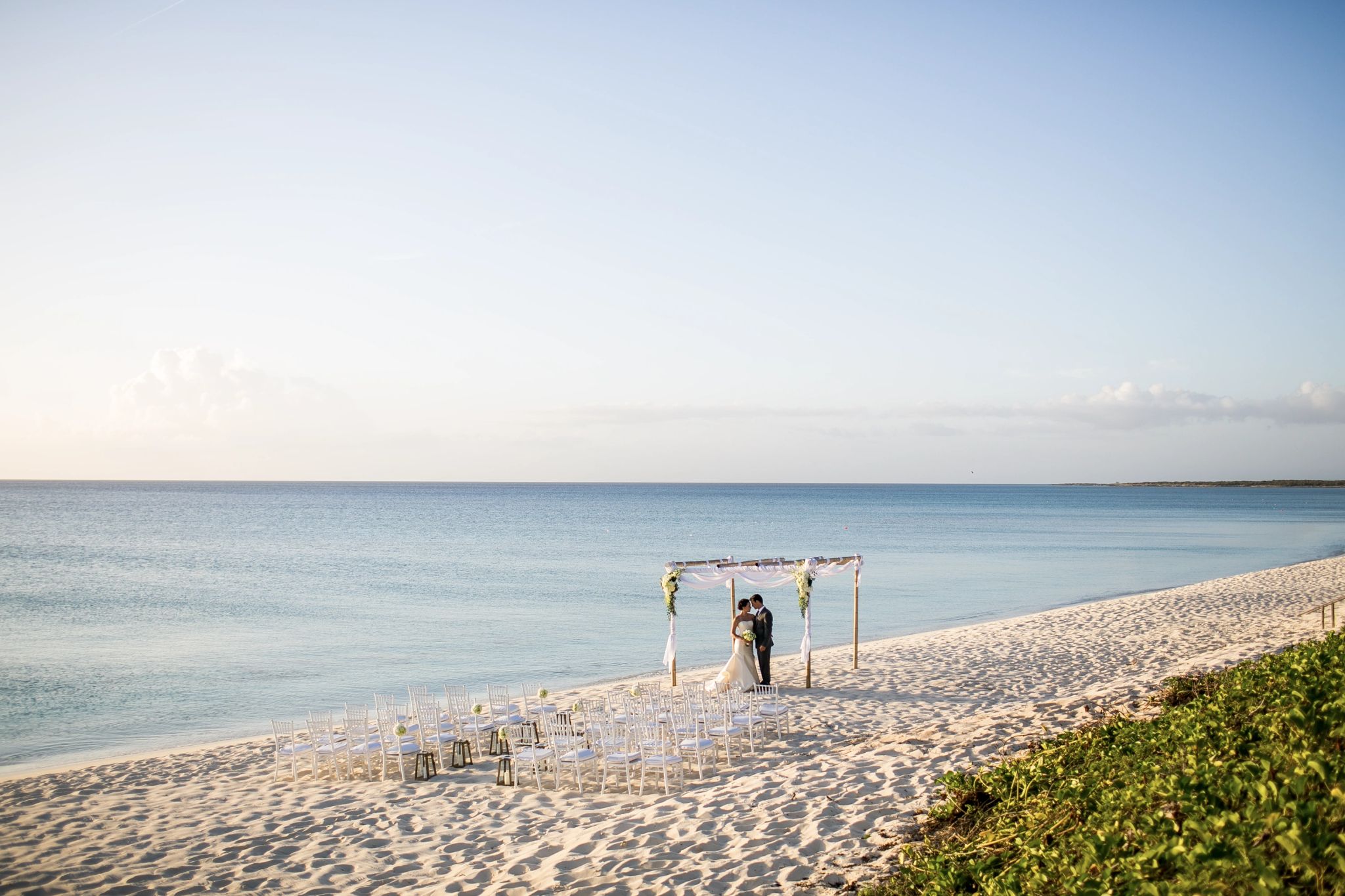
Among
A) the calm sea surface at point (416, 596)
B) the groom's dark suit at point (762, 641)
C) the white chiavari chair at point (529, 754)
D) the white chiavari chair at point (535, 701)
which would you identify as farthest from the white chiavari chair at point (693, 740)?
the calm sea surface at point (416, 596)

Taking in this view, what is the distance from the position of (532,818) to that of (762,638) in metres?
6.73

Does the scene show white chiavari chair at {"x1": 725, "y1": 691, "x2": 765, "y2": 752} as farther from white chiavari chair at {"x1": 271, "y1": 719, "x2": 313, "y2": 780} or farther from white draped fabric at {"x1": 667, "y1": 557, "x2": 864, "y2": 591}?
white chiavari chair at {"x1": 271, "y1": 719, "x2": 313, "y2": 780}

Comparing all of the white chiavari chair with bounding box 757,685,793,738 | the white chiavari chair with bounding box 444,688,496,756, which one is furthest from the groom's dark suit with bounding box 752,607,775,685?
the white chiavari chair with bounding box 444,688,496,756

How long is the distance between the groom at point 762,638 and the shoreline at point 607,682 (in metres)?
3.53

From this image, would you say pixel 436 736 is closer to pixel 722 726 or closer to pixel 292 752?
pixel 292 752

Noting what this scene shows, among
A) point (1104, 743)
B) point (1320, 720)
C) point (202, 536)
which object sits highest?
point (1320, 720)

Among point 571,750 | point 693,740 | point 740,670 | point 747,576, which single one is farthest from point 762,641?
point 571,750

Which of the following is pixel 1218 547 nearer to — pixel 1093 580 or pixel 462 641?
pixel 1093 580

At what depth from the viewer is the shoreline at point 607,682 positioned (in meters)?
12.6

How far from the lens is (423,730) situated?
11.3m

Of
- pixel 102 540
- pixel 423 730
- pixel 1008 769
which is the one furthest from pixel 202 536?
pixel 1008 769

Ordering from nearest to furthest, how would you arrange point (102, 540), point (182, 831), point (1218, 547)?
point (182, 831), point (1218, 547), point (102, 540)

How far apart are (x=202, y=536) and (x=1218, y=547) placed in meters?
69.6

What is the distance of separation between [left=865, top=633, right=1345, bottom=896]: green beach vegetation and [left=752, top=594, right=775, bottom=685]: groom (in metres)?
8.49
